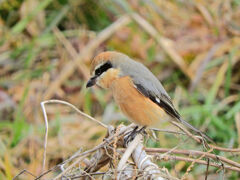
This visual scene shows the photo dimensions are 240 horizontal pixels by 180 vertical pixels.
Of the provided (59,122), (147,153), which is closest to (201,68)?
(59,122)

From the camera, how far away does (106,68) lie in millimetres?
2723

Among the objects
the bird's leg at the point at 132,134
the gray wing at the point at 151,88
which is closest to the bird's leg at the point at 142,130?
the bird's leg at the point at 132,134

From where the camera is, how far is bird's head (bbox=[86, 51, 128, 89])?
8.80 feet

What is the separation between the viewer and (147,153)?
6.32 feet

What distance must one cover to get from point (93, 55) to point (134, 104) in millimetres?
2117

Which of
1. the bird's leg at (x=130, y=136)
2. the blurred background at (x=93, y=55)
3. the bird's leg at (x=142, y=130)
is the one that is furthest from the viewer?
the blurred background at (x=93, y=55)

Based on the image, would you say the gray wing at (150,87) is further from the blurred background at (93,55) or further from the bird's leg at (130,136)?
the blurred background at (93,55)

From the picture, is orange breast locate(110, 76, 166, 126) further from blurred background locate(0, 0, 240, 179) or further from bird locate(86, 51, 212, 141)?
A: blurred background locate(0, 0, 240, 179)

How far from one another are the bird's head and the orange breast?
43 millimetres

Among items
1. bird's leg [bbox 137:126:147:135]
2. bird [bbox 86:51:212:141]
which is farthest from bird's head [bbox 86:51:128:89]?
bird's leg [bbox 137:126:147:135]

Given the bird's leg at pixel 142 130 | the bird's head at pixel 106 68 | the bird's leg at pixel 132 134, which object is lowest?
the bird's leg at pixel 142 130

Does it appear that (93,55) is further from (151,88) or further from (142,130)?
(142,130)

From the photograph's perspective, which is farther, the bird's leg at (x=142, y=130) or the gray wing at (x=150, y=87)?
the gray wing at (x=150, y=87)

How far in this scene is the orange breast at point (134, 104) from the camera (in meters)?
2.67
